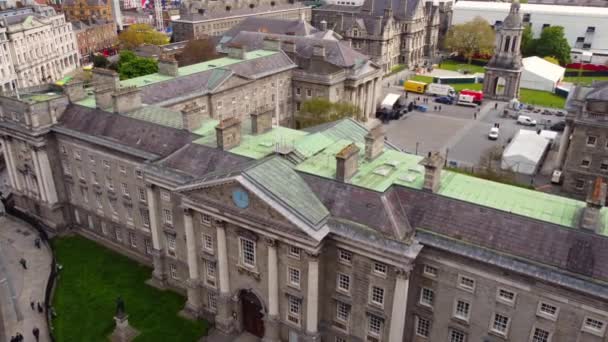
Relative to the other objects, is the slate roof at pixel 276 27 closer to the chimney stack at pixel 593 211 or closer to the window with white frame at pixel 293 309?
the window with white frame at pixel 293 309

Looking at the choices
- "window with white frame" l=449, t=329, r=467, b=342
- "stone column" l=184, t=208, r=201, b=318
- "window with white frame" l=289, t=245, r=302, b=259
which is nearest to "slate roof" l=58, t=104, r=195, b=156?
"stone column" l=184, t=208, r=201, b=318

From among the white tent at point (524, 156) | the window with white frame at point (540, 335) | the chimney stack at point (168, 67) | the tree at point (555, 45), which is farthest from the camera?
the tree at point (555, 45)

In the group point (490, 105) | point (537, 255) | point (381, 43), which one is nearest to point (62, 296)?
point (537, 255)

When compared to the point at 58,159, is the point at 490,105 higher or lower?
lower

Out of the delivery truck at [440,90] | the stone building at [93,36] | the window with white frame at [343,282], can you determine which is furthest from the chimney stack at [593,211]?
the stone building at [93,36]

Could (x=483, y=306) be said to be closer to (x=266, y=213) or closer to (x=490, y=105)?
(x=266, y=213)

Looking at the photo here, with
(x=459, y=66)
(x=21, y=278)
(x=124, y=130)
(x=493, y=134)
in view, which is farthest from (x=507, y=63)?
(x=21, y=278)

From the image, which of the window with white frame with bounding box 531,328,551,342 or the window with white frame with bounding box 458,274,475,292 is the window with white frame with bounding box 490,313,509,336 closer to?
the window with white frame with bounding box 531,328,551,342
